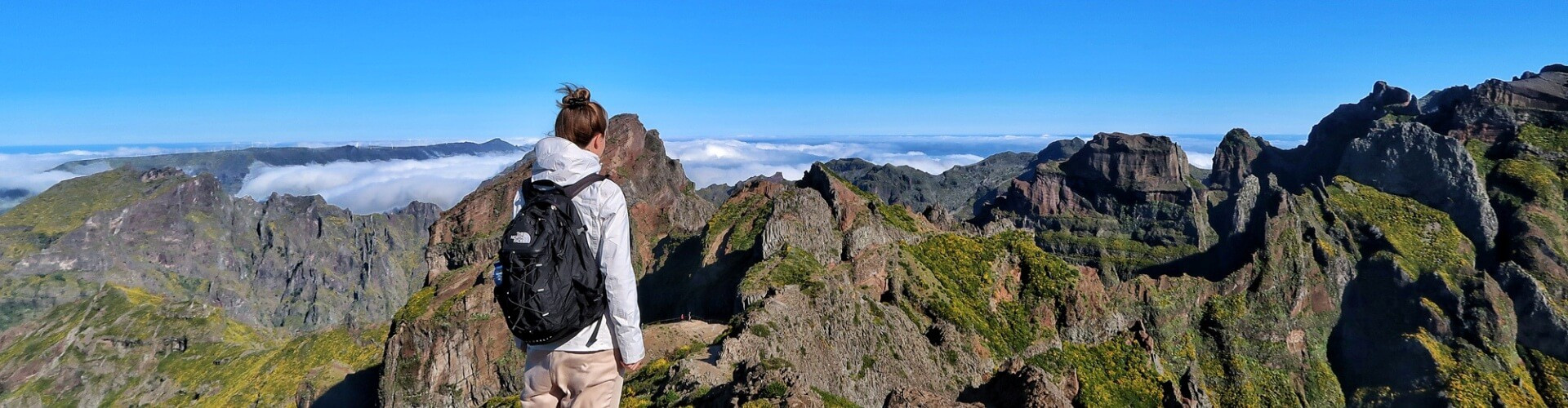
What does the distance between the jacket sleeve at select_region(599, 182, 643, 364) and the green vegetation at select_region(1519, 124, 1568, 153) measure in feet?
563

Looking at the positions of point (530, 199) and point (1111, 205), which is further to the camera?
point (1111, 205)

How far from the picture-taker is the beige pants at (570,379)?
22.1ft

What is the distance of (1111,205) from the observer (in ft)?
619

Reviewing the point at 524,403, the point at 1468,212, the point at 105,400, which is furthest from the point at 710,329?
the point at 1468,212

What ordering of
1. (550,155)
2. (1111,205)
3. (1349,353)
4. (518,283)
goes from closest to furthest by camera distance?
(518,283), (550,155), (1349,353), (1111,205)

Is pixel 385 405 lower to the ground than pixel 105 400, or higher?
higher

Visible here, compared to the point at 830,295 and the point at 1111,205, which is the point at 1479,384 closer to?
the point at 830,295

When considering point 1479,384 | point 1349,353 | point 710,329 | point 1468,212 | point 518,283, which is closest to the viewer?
point 518,283

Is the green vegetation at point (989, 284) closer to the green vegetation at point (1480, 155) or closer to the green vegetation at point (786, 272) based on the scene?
the green vegetation at point (786, 272)

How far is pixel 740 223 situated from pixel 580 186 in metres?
55.1

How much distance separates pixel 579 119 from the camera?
22.2ft

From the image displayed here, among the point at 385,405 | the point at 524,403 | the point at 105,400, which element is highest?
the point at 524,403

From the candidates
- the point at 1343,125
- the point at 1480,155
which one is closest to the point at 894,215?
the point at 1480,155

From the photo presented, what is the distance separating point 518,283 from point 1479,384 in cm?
10173
